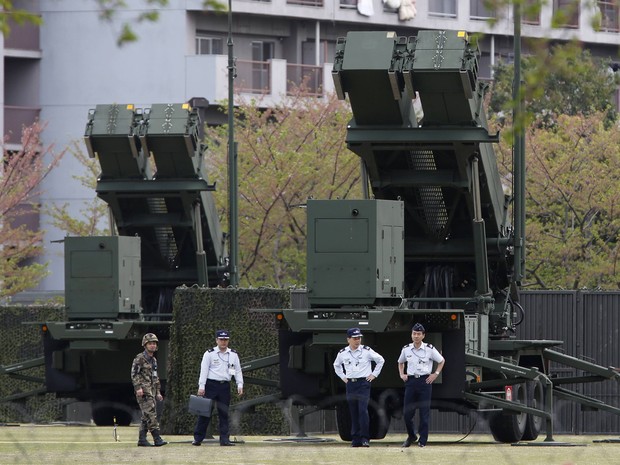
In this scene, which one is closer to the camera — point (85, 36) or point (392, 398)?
point (392, 398)

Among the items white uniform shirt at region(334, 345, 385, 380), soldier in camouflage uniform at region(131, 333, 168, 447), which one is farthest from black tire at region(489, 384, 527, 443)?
soldier in camouflage uniform at region(131, 333, 168, 447)

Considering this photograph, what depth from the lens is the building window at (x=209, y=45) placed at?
184 ft

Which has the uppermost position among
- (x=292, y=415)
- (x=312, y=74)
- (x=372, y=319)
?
(x=312, y=74)

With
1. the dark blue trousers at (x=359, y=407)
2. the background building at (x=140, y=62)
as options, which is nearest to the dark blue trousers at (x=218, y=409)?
the dark blue trousers at (x=359, y=407)

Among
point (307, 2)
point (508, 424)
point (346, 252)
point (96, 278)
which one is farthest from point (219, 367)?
point (307, 2)

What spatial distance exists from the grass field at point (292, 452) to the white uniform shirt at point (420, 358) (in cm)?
95

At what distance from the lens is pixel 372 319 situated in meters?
21.4

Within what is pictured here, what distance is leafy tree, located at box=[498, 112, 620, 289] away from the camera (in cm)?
3947

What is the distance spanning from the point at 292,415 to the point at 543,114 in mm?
27525

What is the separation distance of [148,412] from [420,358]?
357cm

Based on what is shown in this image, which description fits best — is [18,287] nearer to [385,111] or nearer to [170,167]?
[170,167]

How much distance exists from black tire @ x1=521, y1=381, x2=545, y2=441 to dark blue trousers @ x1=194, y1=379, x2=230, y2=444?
13.7 feet

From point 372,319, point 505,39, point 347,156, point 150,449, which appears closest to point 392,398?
point 372,319

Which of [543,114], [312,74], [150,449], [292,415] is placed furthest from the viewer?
[312,74]
